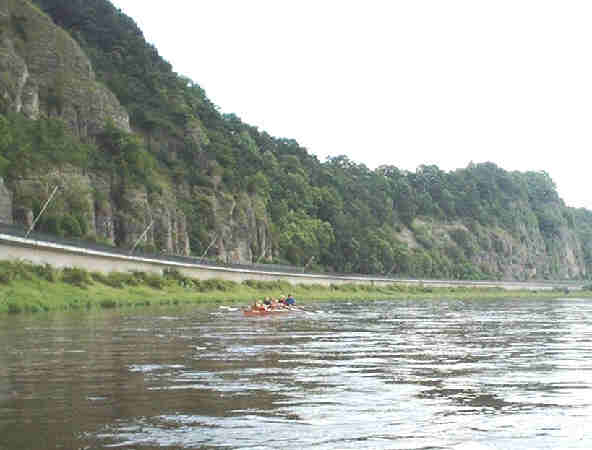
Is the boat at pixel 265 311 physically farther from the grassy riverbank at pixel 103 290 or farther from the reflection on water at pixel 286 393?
the reflection on water at pixel 286 393

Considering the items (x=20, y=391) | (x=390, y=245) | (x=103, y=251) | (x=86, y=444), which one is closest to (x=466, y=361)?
(x=20, y=391)

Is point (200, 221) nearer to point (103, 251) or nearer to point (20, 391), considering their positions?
point (103, 251)

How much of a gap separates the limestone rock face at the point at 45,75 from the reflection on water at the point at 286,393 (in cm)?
6196

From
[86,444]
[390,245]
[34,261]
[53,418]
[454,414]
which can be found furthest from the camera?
[390,245]

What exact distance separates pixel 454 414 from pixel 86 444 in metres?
5.77

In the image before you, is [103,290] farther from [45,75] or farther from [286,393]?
[286,393]

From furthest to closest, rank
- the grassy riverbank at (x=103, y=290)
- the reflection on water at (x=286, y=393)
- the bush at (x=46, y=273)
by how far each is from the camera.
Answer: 1. the bush at (x=46, y=273)
2. the grassy riverbank at (x=103, y=290)
3. the reflection on water at (x=286, y=393)

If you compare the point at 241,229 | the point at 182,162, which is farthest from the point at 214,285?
the point at 182,162

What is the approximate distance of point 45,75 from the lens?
A: 9212 cm

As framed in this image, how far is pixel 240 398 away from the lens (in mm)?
15047

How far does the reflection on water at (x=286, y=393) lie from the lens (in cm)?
1153

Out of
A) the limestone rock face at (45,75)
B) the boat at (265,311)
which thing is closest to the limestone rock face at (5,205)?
the limestone rock face at (45,75)

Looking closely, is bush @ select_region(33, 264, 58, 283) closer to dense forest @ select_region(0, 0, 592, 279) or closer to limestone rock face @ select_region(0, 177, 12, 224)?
limestone rock face @ select_region(0, 177, 12, 224)

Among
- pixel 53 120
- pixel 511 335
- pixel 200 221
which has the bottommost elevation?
pixel 511 335
